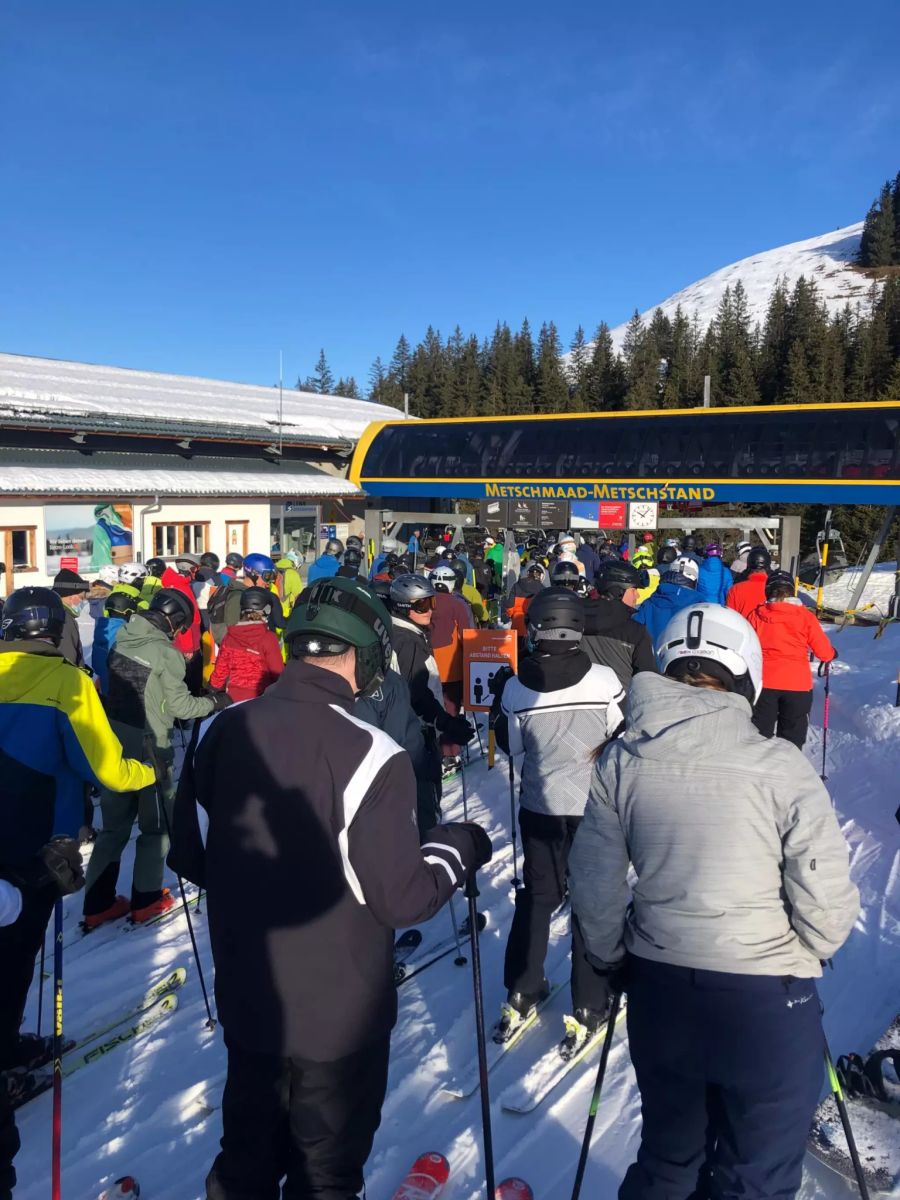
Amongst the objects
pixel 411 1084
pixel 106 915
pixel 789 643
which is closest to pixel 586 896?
pixel 411 1084

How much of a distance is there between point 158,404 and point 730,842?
78.6 feet

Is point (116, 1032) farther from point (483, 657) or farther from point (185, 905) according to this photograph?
point (483, 657)

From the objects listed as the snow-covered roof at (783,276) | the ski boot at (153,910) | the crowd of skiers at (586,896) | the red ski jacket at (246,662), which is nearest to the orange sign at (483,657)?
the red ski jacket at (246,662)

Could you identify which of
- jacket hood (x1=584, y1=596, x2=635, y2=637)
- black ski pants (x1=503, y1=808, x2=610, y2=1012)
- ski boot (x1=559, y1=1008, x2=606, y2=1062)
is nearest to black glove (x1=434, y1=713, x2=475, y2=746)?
black ski pants (x1=503, y1=808, x2=610, y2=1012)

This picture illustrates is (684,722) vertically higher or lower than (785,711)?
higher

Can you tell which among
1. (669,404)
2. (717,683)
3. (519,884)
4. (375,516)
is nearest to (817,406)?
(375,516)

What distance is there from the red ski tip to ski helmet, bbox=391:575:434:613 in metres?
3.17

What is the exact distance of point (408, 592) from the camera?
201 inches

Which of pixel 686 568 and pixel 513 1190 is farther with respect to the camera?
pixel 686 568

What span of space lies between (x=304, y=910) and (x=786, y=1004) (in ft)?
3.96

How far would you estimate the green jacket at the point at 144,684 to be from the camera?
491 cm

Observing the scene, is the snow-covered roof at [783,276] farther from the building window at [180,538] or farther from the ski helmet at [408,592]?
the ski helmet at [408,592]

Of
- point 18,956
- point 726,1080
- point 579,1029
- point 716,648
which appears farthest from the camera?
point 579,1029

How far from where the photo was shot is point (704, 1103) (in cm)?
199
